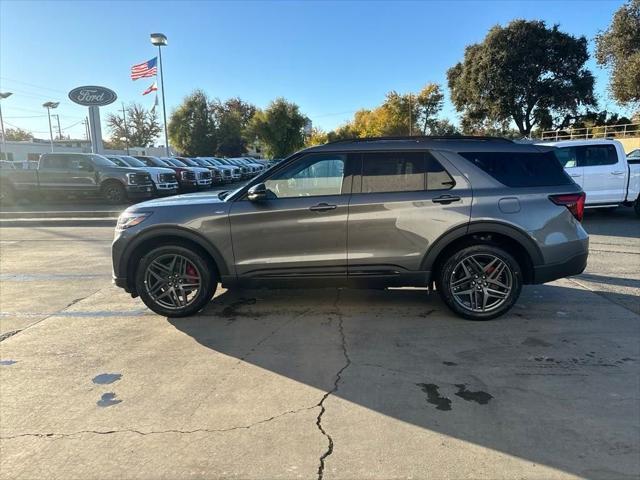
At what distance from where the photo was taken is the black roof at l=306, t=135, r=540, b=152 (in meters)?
4.67

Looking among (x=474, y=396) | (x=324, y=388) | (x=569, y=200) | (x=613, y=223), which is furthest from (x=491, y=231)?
(x=613, y=223)

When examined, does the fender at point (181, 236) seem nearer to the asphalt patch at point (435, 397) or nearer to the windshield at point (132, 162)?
→ the asphalt patch at point (435, 397)

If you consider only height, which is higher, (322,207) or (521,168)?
(521,168)

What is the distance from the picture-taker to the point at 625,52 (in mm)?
30469

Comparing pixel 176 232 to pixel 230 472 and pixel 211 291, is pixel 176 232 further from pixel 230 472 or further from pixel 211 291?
pixel 230 472

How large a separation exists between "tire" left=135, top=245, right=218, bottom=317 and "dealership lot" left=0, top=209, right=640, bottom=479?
0.61 feet

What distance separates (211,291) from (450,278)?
2.55m

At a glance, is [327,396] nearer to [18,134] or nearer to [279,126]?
[279,126]

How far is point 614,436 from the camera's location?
2.78 metres

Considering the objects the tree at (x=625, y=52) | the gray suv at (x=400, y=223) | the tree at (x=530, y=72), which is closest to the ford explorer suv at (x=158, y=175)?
the gray suv at (x=400, y=223)

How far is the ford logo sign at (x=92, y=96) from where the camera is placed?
25.8m

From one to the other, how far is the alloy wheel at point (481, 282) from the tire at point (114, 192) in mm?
15443

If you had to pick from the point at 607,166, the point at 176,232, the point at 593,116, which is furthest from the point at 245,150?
the point at 176,232

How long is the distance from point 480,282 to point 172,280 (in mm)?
3283
